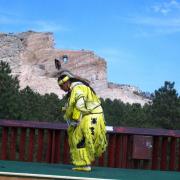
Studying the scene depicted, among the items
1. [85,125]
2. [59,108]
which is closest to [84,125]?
[85,125]

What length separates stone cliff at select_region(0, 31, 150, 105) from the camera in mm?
58225

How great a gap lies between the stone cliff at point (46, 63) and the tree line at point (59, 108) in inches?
813

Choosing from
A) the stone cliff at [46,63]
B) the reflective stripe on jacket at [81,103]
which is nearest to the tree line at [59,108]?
the reflective stripe on jacket at [81,103]

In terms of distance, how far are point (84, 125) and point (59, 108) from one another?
800 inches

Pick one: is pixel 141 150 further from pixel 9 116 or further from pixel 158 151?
pixel 9 116

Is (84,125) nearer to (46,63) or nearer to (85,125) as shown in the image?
(85,125)

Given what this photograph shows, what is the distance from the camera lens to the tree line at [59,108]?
2658cm

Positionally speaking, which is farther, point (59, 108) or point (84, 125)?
point (59, 108)

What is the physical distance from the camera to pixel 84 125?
6.34 metres

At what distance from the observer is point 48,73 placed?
59.8 meters

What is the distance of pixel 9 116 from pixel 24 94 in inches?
143

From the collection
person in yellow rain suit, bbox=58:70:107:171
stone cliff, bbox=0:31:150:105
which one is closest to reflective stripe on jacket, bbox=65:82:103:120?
person in yellow rain suit, bbox=58:70:107:171

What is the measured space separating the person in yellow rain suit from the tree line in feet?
59.1

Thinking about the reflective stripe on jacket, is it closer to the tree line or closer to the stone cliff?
the tree line
